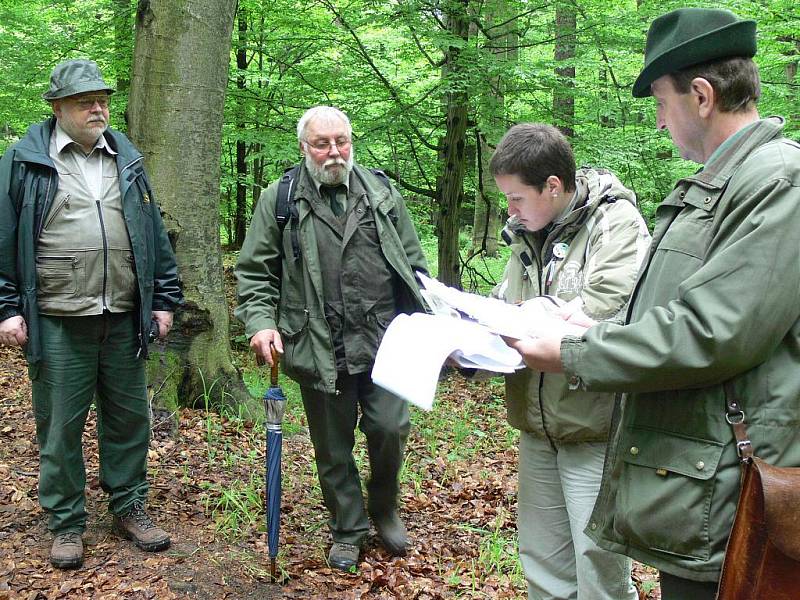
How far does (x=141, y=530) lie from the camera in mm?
4027

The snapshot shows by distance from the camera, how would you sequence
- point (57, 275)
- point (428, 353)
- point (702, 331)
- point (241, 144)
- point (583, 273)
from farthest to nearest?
point (241, 144), point (57, 275), point (583, 273), point (428, 353), point (702, 331)

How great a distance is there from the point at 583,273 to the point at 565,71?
6.73m

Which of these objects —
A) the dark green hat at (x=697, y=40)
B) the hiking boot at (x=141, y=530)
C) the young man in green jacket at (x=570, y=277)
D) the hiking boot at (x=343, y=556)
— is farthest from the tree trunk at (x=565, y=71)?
the dark green hat at (x=697, y=40)

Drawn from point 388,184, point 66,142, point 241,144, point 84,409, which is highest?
point 241,144

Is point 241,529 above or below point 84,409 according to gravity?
below

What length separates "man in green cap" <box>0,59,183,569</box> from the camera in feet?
12.3

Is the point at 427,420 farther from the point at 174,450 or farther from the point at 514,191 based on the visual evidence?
the point at 514,191

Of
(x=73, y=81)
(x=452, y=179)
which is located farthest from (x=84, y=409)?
(x=452, y=179)

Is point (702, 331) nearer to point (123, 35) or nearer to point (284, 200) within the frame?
point (284, 200)

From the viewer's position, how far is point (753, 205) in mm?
1655

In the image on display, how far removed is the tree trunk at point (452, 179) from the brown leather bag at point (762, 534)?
263 inches

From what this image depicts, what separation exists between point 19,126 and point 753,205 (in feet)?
37.1

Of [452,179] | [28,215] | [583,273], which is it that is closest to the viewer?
[583,273]

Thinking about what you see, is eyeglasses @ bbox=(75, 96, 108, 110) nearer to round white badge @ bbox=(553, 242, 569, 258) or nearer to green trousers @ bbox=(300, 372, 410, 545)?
green trousers @ bbox=(300, 372, 410, 545)
